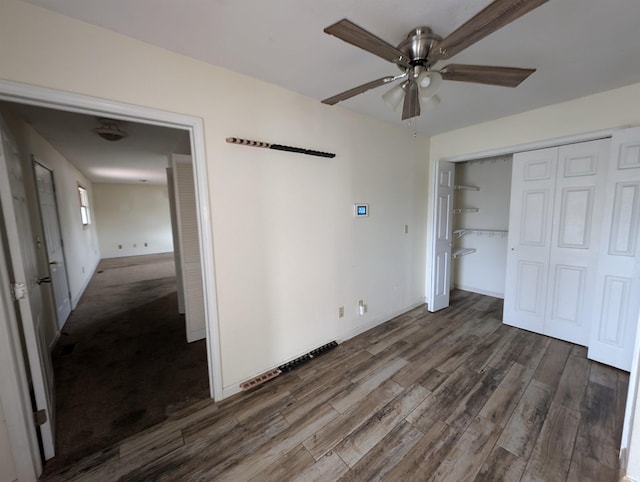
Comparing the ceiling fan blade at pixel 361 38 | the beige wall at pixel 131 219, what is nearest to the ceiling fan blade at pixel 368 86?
the ceiling fan blade at pixel 361 38

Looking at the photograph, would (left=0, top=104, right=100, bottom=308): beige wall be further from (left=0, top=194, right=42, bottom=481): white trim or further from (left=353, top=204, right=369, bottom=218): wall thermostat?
(left=353, top=204, right=369, bottom=218): wall thermostat

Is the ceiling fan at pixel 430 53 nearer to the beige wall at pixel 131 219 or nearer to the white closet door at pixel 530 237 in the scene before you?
the white closet door at pixel 530 237

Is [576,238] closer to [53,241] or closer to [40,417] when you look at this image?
[40,417]

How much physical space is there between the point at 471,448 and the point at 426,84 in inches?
86.1

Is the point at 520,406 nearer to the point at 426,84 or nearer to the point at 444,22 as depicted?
the point at 426,84

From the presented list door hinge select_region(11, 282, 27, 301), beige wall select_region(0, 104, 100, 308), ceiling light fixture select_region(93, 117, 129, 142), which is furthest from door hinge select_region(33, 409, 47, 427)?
ceiling light fixture select_region(93, 117, 129, 142)

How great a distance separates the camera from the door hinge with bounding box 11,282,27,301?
134 cm

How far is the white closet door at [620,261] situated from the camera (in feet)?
7.15

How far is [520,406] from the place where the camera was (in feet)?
6.18

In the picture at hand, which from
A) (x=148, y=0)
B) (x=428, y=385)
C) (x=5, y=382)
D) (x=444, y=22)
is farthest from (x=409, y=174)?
(x=5, y=382)

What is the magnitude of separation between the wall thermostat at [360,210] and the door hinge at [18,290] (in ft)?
8.26

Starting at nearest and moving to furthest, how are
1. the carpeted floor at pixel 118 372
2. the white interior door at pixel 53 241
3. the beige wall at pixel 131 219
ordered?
the carpeted floor at pixel 118 372, the white interior door at pixel 53 241, the beige wall at pixel 131 219

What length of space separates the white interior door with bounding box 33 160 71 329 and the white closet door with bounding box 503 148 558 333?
18.2 feet

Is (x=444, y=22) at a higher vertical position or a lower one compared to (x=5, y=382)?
higher
